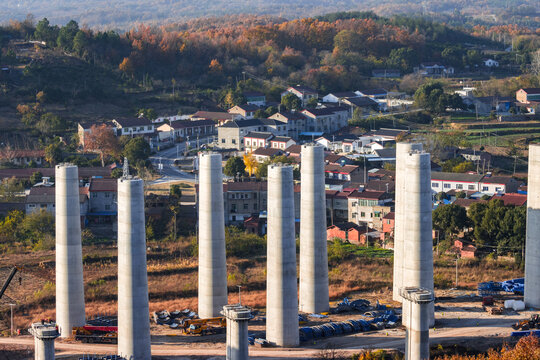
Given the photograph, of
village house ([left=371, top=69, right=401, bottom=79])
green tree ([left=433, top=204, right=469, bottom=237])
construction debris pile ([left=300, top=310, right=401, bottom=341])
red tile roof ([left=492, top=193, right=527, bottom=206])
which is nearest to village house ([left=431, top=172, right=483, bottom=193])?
red tile roof ([left=492, top=193, right=527, bottom=206])

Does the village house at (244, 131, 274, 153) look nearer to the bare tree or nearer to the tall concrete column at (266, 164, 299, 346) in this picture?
the tall concrete column at (266, 164, 299, 346)

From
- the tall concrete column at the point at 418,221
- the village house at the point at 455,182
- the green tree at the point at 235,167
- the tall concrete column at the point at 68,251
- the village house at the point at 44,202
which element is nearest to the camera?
the tall concrete column at the point at 418,221

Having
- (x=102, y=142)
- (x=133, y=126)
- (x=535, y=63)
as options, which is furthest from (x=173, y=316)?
(x=535, y=63)

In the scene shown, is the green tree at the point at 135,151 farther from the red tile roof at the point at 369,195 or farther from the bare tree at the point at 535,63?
the bare tree at the point at 535,63

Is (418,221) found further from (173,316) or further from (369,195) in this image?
(369,195)

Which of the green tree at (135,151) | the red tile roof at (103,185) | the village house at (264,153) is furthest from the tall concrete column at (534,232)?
the green tree at (135,151)

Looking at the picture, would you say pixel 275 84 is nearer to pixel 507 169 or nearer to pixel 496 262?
pixel 507 169
